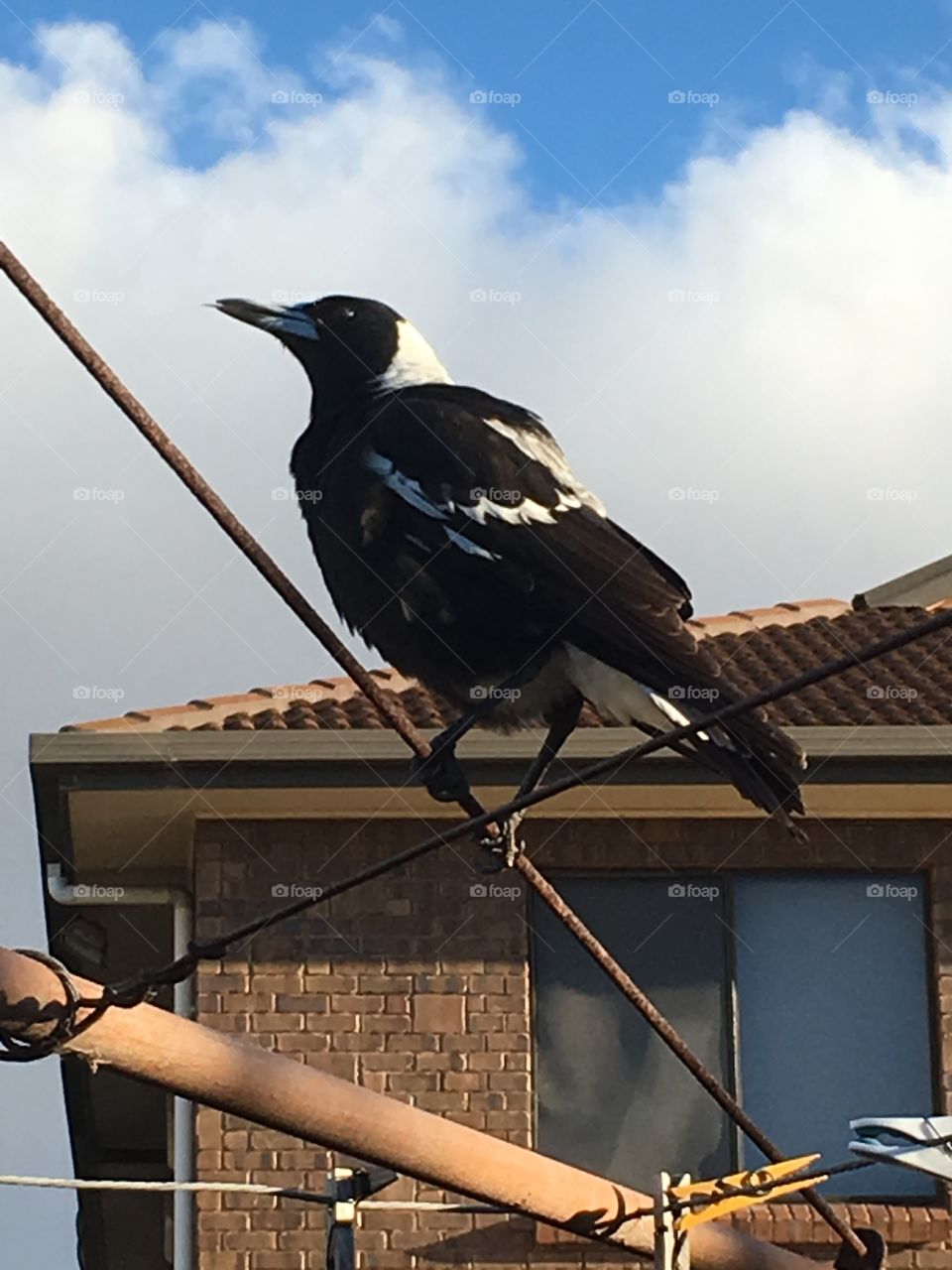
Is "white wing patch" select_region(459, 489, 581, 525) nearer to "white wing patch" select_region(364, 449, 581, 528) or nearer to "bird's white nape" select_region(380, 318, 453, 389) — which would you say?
"white wing patch" select_region(364, 449, 581, 528)

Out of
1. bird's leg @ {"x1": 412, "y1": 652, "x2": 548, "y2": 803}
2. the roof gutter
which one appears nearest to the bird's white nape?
bird's leg @ {"x1": 412, "y1": 652, "x2": 548, "y2": 803}

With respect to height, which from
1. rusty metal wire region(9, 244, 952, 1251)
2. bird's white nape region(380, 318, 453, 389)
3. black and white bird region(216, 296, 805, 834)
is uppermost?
bird's white nape region(380, 318, 453, 389)

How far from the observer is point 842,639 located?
1374 cm

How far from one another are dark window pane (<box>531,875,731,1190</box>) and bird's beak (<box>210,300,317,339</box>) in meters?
4.45

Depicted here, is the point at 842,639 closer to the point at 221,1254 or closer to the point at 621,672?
the point at 221,1254

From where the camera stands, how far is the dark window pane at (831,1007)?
1155cm

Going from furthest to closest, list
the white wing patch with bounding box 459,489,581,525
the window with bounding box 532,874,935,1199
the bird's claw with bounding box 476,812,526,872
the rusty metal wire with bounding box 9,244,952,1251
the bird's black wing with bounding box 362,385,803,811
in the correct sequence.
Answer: the window with bounding box 532,874,935,1199 < the white wing patch with bounding box 459,489,581,525 < the bird's black wing with bounding box 362,385,803,811 < the bird's claw with bounding box 476,812,526,872 < the rusty metal wire with bounding box 9,244,952,1251

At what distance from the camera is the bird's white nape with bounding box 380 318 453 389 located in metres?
7.96

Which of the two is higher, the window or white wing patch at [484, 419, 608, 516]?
white wing patch at [484, 419, 608, 516]

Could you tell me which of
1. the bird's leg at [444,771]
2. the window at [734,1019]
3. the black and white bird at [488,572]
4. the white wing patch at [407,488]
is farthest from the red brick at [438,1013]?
the white wing patch at [407,488]

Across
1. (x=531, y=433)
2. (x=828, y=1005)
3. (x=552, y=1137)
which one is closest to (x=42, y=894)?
(x=552, y=1137)

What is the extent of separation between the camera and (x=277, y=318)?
7.80 meters

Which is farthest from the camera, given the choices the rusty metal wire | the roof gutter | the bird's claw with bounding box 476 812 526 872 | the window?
the window

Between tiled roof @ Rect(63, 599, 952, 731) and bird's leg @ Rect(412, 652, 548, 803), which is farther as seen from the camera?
tiled roof @ Rect(63, 599, 952, 731)
